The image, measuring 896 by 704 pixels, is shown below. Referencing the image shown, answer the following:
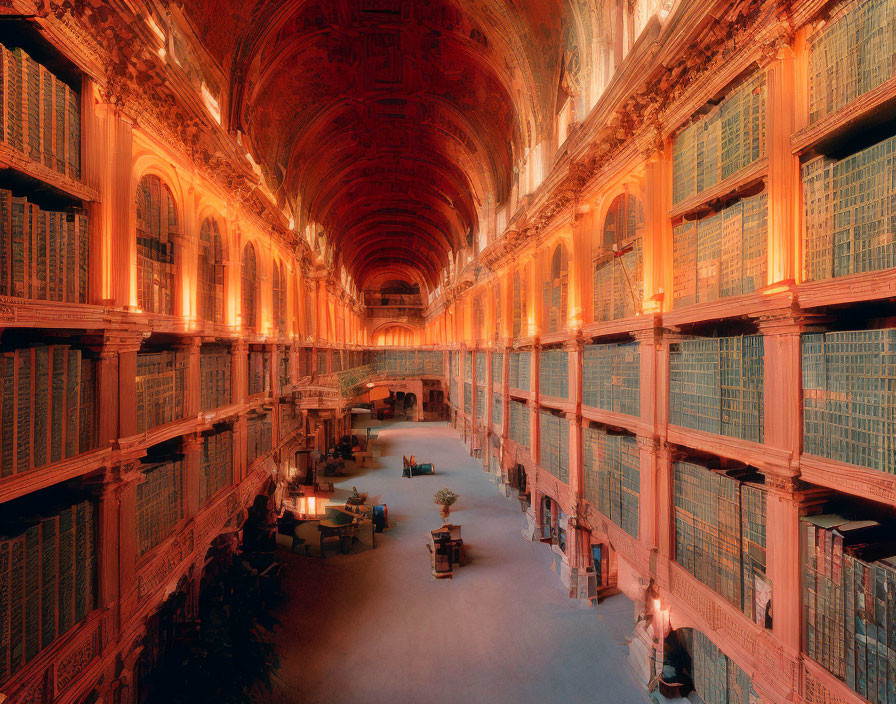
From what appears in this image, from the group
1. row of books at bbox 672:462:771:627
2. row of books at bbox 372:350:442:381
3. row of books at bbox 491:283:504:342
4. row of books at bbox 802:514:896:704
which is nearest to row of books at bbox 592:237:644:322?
row of books at bbox 672:462:771:627

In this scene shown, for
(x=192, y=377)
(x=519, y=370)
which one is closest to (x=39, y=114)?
(x=192, y=377)

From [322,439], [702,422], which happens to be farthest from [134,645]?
[322,439]

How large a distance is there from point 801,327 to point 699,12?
10.9ft

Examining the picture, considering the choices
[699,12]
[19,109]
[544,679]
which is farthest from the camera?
[544,679]

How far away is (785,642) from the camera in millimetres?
3695

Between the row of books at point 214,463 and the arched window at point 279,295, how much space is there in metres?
5.03

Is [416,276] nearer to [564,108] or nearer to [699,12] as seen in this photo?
[564,108]

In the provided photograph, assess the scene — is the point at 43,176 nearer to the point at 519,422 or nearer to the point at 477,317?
the point at 519,422

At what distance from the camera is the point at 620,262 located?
22.6 feet

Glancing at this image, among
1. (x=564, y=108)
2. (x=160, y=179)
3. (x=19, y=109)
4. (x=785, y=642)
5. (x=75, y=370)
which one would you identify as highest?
(x=564, y=108)

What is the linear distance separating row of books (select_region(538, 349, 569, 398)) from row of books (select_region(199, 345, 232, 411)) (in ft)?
22.2

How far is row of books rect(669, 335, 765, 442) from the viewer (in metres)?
4.11

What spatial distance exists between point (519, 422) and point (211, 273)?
8944 millimetres

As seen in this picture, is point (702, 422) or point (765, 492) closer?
point (765, 492)
